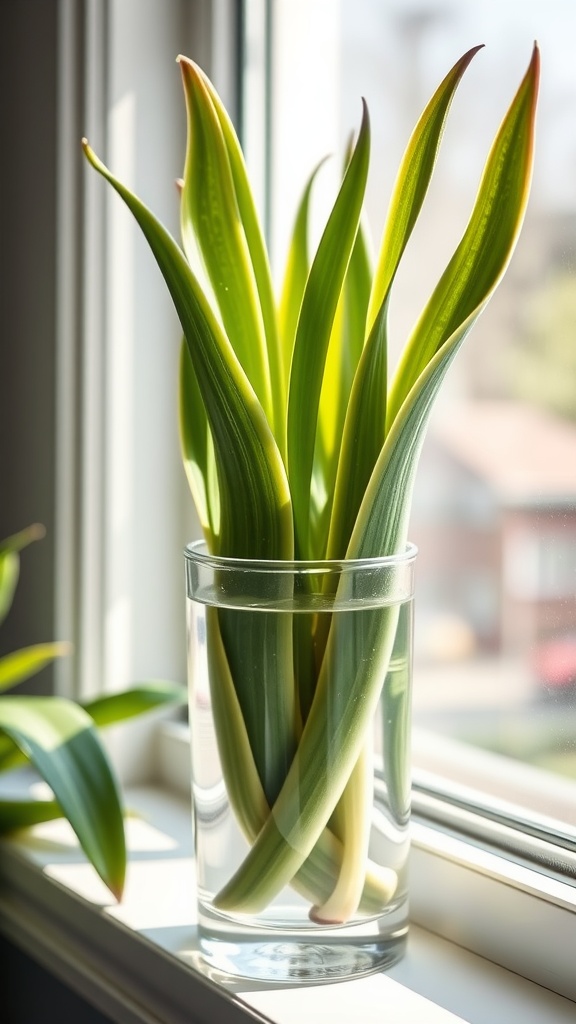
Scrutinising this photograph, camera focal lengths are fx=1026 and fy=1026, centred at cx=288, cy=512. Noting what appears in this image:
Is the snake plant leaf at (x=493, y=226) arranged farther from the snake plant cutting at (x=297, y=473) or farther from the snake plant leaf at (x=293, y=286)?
the snake plant leaf at (x=293, y=286)

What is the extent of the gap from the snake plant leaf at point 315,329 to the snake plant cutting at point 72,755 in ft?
0.85

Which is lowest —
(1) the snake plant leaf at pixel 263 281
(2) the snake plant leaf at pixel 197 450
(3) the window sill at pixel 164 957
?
(3) the window sill at pixel 164 957

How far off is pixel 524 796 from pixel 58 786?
1.03ft

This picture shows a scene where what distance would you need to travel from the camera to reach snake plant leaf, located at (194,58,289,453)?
22.5 inches

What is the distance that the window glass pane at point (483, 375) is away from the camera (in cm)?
65

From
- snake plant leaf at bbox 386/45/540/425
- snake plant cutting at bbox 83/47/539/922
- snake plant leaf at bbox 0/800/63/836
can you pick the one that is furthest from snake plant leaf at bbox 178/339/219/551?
snake plant leaf at bbox 0/800/63/836

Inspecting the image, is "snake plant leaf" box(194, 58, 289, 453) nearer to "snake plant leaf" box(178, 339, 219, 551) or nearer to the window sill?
"snake plant leaf" box(178, 339, 219, 551)

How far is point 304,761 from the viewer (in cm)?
53

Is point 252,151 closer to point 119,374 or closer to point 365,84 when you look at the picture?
point 365,84

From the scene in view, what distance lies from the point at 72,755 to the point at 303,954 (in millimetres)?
253

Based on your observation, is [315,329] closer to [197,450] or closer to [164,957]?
[197,450]

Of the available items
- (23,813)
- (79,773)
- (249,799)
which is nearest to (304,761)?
(249,799)

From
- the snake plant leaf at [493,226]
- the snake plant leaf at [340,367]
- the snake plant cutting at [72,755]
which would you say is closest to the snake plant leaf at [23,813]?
the snake plant cutting at [72,755]

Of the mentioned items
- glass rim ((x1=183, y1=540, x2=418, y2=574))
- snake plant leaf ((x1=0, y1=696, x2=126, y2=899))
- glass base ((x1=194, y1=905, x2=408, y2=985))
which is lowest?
glass base ((x1=194, y1=905, x2=408, y2=985))
